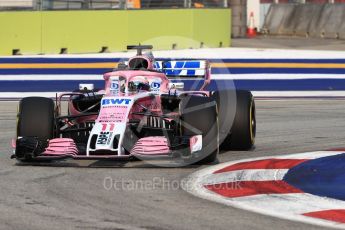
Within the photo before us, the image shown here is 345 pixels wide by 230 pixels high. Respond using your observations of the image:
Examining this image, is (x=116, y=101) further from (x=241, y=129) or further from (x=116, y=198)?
(x=116, y=198)

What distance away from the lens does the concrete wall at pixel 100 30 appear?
74.7ft

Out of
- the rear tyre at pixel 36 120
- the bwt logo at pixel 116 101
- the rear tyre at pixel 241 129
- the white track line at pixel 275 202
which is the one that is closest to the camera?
the white track line at pixel 275 202

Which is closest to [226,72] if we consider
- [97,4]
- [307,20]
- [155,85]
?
[97,4]

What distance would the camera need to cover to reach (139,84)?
36.8 feet

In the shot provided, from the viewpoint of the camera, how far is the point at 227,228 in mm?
6852

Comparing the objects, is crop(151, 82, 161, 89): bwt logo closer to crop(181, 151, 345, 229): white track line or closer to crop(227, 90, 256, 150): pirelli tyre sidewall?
crop(227, 90, 256, 150): pirelli tyre sidewall

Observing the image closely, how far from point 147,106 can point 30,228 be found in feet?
13.8

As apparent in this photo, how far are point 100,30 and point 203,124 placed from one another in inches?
575

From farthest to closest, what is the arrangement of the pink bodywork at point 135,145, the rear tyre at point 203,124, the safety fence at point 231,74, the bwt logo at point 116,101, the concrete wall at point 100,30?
the concrete wall at point 100,30, the safety fence at point 231,74, the bwt logo at point 116,101, the rear tyre at point 203,124, the pink bodywork at point 135,145

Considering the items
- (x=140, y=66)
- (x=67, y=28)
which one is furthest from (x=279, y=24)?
(x=140, y=66)

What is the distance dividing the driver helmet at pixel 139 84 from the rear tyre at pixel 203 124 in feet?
3.17

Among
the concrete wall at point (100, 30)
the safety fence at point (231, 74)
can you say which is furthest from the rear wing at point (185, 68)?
the concrete wall at point (100, 30)

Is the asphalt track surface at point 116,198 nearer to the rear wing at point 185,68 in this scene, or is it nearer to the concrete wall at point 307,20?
the rear wing at point 185,68

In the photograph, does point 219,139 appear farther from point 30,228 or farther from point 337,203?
point 30,228
